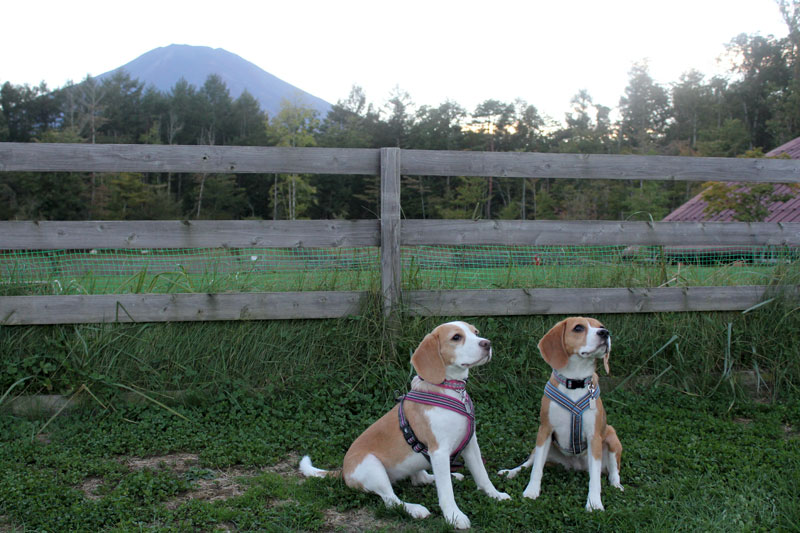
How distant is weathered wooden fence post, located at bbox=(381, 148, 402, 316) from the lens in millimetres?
4875

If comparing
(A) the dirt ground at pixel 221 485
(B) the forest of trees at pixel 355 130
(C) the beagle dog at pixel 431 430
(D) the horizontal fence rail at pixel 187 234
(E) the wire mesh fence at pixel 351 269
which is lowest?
(A) the dirt ground at pixel 221 485

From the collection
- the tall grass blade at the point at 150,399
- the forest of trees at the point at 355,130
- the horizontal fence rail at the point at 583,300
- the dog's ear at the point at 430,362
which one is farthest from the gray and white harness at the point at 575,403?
the forest of trees at the point at 355,130

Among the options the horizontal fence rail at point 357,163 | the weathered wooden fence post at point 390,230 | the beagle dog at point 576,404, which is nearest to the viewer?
the beagle dog at point 576,404

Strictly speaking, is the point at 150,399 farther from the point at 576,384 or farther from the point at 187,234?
the point at 576,384

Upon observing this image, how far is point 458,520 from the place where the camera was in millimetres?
2879

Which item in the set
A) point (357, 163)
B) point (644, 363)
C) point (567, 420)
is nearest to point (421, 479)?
point (567, 420)

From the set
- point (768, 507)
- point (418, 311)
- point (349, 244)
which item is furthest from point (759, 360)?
point (349, 244)

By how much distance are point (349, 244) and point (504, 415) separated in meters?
1.84

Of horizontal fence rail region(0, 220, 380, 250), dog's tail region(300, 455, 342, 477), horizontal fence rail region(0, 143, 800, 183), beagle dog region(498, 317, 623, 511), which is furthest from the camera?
horizontal fence rail region(0, 143, 800, 183)

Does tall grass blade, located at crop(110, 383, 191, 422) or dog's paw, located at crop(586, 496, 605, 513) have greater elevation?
tall grass blade, located at crop(110, 383, 191, 422)

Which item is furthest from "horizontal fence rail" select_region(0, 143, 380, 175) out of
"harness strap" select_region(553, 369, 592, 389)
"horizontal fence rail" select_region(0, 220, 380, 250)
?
"harness strap" select_region(553, 369, 592, 389)

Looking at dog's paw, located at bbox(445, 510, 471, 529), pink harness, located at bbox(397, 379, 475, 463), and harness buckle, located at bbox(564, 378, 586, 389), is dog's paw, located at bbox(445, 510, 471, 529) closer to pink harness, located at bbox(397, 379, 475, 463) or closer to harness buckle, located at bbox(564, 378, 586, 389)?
pink harness, located at bbox(397, 379, 475, 463)

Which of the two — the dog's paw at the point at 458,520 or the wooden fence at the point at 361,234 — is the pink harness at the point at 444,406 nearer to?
the dog's paw at the point at 458,520

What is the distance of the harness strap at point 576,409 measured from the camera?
3.28m
